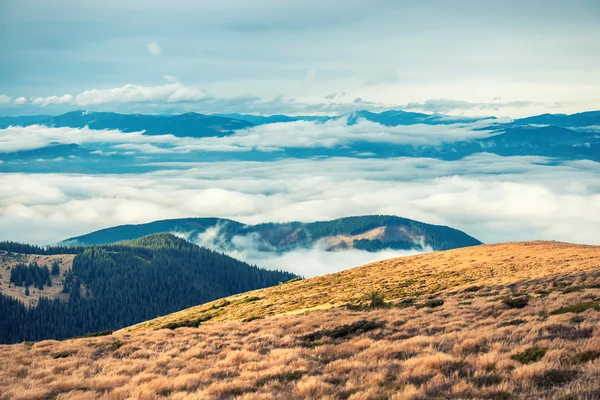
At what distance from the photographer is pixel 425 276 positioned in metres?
52.3

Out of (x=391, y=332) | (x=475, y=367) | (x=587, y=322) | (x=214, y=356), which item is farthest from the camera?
(x=391, y=332)

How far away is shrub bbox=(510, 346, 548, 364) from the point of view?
552 inches

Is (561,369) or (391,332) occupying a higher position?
(561,369)

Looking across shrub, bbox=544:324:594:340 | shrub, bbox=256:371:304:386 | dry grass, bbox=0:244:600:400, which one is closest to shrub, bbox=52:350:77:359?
dry grass, bbox=0:244:600:400

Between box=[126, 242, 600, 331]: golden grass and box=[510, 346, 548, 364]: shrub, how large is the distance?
81.6 feet

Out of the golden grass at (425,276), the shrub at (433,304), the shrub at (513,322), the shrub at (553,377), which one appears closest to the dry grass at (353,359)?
the shrub at (553,377)

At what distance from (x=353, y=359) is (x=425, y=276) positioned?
37.3m

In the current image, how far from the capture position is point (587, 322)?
708 inches

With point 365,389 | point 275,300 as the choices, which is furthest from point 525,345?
point 275,300

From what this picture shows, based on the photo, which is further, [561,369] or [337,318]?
[337,318]

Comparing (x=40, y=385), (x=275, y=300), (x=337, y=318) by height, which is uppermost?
(x=40, y=385)

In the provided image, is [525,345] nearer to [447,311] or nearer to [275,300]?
[447,311]

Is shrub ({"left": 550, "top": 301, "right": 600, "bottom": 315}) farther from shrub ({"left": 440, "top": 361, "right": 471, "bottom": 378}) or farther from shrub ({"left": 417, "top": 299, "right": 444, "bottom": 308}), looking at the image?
shrub ({"left": 440, "top": 361, "right": 471, "bottom": 378})

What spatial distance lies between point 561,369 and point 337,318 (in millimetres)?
16744
